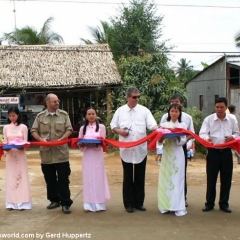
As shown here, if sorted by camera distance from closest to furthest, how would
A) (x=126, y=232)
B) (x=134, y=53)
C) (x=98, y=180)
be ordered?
1. (x=126, y=232)
2. (x=98, y=180)
3. (x=134, y=53)

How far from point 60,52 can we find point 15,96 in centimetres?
284

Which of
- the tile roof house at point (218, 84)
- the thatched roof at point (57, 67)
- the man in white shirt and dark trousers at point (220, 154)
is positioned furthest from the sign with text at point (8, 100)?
the man in white shirt and dark trousers at point (220, 154)

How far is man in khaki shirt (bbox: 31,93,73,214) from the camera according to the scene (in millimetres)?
5621

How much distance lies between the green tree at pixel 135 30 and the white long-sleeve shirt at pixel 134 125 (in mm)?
14650

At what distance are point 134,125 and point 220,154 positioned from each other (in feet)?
4.23

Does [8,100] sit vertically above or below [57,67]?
below

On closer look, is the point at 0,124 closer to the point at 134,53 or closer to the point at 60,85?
the point at 60,85

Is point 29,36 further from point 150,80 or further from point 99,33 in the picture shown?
point 150,80

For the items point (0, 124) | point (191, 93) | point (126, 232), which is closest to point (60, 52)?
point (0, 124)

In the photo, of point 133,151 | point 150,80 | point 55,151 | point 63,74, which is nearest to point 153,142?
point 133,151

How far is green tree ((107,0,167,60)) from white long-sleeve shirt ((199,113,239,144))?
48.6ft

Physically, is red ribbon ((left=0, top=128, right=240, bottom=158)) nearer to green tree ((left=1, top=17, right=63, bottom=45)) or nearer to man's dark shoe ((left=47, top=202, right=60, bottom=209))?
man's dark shoe ((left=47, top=202, right=60, bottom=209))

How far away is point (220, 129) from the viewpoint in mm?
5539

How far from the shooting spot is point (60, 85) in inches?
589
